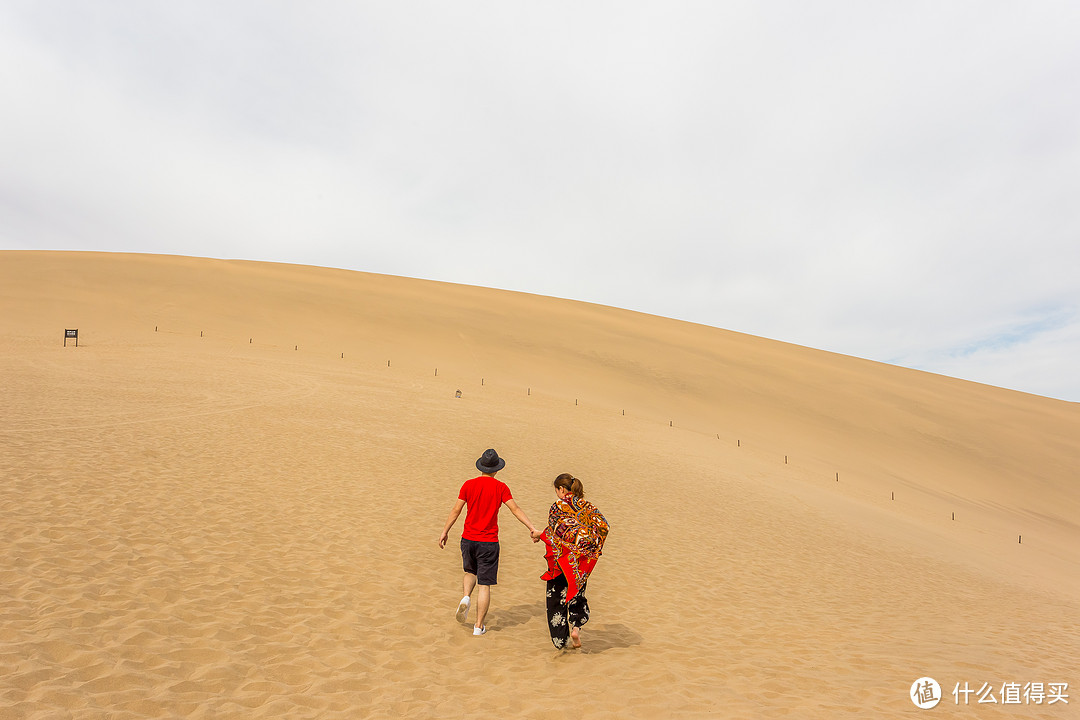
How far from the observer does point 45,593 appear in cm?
616

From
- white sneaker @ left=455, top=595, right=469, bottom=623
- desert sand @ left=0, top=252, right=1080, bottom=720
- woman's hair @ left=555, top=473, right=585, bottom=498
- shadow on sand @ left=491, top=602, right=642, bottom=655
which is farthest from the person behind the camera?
shadow on sand @ left=491, top=602, right=642, bottom=655

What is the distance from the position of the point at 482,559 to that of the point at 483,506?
665mm

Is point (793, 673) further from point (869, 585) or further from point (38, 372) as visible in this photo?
point (38, 372)

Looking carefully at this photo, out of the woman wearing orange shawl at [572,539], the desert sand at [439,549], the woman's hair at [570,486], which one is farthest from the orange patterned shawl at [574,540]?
the desert sand at [439,549]

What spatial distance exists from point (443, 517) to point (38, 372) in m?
19.3

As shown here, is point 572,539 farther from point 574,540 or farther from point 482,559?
point 482,559

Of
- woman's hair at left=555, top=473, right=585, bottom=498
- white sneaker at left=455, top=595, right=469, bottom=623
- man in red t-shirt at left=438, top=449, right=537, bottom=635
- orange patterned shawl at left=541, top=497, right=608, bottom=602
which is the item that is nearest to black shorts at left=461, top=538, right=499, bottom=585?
man in red t-shirt at left=438, top=449, right=537, bottom=635

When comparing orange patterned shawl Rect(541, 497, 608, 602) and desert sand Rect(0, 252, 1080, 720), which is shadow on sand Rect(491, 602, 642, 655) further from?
orange patterned shawl Rect(541, 497, 608, 602)

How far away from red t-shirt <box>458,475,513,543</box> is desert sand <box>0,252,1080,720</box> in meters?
1.42

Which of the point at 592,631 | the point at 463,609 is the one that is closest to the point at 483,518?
the point at 463,609

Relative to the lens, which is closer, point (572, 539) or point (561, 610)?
point (572, 539)

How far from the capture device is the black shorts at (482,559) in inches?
254

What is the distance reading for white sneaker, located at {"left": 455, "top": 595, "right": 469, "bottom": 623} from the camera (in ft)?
22.6

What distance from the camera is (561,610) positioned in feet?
21.3
